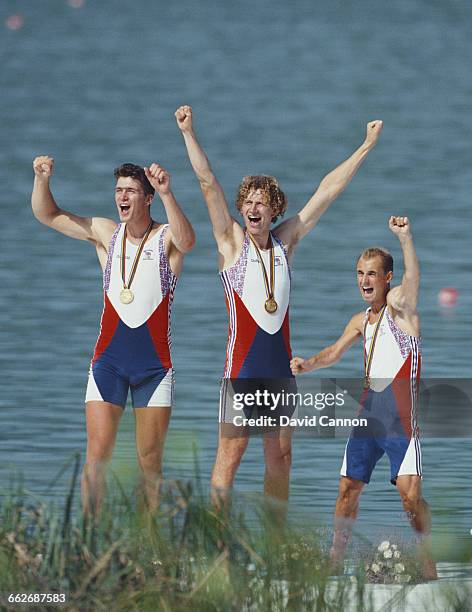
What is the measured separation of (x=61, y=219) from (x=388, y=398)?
6.91 feet

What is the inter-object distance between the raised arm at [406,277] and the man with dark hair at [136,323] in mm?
1129

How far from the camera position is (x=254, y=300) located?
37.8 feet

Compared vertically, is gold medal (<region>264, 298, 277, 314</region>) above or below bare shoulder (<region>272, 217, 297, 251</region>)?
below

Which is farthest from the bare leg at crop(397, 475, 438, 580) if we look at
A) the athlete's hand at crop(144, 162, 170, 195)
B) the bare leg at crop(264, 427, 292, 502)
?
the athlete's hand at crop(144, 162, 170, 195)

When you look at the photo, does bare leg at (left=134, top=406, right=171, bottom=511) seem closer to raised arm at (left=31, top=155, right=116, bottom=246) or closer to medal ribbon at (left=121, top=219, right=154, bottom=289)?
medal ribbon at (left=121, top=219, right=154, bottom=289)

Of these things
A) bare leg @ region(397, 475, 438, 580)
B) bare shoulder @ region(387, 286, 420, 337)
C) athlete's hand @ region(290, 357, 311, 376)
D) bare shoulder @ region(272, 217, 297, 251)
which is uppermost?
bare shoulder @ region(272, 217, 297, 251)

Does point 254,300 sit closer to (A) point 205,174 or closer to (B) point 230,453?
(A) point 205,174

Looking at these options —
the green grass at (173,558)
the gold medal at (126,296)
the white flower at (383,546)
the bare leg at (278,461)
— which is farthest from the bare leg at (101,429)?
the green grass at (173,558)

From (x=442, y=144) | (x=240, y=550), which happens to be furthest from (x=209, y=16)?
(x=240, y=550)

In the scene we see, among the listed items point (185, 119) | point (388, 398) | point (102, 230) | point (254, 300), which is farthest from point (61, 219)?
point (388, 398)

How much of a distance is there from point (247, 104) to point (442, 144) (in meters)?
11.9

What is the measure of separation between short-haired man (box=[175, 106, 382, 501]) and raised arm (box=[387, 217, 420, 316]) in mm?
604

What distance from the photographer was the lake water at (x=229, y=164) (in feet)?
58.6

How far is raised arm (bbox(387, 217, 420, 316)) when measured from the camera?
1126 centimetres
